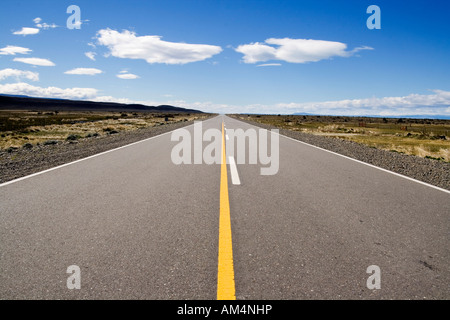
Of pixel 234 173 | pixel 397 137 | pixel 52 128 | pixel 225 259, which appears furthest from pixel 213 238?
pixel 52 128

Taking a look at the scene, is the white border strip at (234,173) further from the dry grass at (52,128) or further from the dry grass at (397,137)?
the dry grass at (52,128)

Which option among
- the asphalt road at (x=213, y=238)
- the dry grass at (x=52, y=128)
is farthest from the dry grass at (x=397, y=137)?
the dry grass at (x=52, y=128)

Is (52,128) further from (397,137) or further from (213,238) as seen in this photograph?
(397,137)

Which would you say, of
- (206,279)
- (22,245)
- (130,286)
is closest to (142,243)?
(130,286)

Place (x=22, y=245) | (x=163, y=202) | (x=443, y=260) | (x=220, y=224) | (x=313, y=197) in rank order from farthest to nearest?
(x=313, y=197)
(x=163, y=202)
(x=220, y=224)
(x=22, y=245)
(x=443, y=260)

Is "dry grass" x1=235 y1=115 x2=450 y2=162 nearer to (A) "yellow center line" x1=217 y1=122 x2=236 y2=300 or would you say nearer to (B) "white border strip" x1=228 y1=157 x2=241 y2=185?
(B) "white border strip" x1=228 y1=157 x2=241 y2=185

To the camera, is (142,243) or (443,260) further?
(142,243)

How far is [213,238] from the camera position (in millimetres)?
3574

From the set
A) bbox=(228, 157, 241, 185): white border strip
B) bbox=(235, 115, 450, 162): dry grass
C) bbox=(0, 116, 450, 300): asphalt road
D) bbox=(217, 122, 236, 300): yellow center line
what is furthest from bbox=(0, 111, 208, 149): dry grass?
bbox=(235, 115, 450, 162): dry grass

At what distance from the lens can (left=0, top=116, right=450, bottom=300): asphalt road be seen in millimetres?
2607

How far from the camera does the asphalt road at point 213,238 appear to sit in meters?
2.61

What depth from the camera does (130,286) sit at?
101 inches
